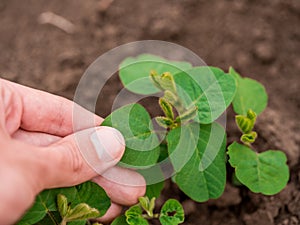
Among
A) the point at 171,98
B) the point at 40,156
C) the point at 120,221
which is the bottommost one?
the point at 120,221

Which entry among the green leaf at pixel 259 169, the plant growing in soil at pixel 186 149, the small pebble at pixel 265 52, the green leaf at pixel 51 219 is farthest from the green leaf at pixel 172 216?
the small pebble at pixel 265 52

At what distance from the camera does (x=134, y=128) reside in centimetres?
176

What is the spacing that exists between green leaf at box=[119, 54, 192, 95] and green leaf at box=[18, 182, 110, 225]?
46 cm

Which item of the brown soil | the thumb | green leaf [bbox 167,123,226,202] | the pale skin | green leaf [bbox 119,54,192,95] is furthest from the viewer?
the brown soil

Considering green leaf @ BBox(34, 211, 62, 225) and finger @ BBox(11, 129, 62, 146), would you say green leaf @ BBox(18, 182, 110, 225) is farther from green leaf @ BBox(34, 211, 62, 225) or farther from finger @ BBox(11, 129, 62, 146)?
finger @ BBox(11, 129, 62, 146)

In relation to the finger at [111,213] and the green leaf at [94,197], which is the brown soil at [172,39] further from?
the green leaf at [94,197]

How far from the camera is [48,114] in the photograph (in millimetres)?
1874

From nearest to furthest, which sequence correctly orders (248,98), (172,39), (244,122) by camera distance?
1. (244,122)
2. (248,98)
3. (172,39)

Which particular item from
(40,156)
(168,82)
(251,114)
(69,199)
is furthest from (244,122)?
(40,156)

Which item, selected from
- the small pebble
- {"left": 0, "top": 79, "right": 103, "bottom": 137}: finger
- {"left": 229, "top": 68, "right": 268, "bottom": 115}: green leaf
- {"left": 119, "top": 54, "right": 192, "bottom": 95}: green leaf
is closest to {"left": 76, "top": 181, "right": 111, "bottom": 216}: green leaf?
{"left": 0, "top": 79, "right": 103, "bottom": 137}: finger

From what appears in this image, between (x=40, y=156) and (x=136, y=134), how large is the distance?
1.46ft

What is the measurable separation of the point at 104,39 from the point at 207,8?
0.51m

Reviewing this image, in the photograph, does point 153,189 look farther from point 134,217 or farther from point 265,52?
point 265,52

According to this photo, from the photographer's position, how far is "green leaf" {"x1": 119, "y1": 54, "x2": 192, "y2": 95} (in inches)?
80.1
